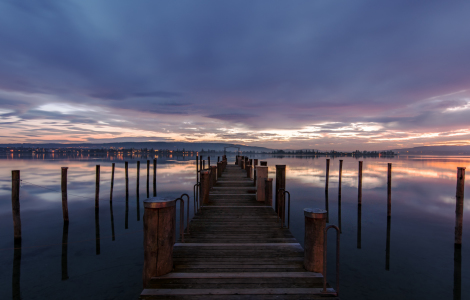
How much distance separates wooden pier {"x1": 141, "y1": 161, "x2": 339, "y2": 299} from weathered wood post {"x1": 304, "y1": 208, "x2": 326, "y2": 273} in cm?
18

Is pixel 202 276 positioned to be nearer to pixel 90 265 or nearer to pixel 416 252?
pixel 90 265

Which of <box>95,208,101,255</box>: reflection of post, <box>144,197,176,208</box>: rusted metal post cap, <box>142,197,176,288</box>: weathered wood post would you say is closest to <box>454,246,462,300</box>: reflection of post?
<box>142,197,176,288</box>: weathered wood post

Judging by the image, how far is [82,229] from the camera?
1448cm

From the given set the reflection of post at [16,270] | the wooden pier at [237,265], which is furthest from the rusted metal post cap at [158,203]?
the reflection of post at [16,270]

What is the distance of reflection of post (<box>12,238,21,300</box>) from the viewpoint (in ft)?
25.1

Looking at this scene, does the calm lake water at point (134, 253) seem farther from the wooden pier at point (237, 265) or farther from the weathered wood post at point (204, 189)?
the weathered wood post at point (204, 189)

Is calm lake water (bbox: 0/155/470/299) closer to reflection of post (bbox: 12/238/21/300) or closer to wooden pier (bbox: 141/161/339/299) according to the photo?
reflection of post (bbox: 12/238/21/300)

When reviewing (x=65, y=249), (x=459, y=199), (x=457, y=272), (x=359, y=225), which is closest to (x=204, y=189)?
(x=65, y=249)

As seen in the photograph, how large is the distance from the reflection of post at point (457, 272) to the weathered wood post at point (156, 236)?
9411 mm

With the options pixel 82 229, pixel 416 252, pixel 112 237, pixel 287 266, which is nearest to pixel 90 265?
pixel 112 237

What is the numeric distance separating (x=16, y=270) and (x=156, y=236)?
7938 mm

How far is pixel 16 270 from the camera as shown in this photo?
9.11 metres

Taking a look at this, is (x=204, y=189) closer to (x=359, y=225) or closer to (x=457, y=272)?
(x=359, y=225)

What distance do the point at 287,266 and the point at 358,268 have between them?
5439 mm
